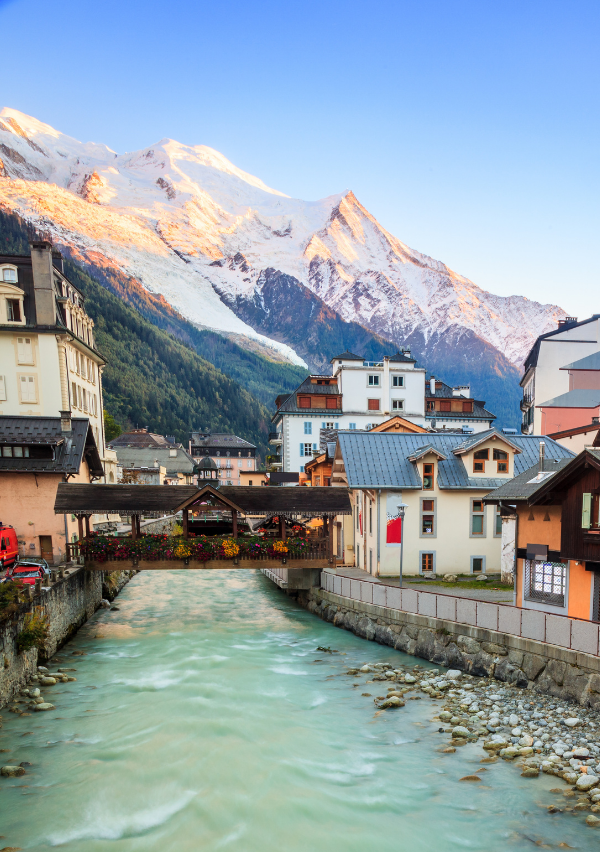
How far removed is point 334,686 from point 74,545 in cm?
1633

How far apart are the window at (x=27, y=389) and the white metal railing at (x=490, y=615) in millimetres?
31989

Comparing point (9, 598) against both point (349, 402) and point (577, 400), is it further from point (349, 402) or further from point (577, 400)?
point (577, 400)

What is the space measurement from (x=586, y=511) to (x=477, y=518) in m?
13.7

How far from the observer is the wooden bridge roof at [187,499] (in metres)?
27.6

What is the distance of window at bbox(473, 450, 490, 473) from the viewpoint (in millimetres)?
31297

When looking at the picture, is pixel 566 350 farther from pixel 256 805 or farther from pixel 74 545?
pixel 256 805

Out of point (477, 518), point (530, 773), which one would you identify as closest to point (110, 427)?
point (477, 518)

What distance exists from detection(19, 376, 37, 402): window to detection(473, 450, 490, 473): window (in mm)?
35138

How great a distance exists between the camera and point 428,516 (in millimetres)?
30375

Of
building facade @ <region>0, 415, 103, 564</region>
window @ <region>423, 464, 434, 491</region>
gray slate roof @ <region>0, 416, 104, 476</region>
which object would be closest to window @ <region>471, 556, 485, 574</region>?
window @ <region>423, 464, 434, 491</region>

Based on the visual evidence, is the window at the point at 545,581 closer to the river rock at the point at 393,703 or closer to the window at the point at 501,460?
the river rock at the point at 393,703

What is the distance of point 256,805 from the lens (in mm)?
12773

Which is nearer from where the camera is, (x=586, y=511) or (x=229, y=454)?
(x=586, y=511)

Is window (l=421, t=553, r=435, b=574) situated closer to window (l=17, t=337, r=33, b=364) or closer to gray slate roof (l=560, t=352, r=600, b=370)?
window (l=17, t=337, r=33, b=364)
